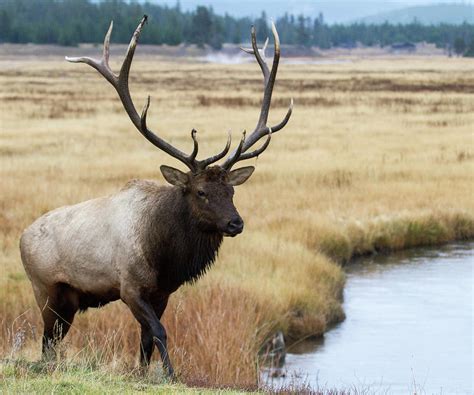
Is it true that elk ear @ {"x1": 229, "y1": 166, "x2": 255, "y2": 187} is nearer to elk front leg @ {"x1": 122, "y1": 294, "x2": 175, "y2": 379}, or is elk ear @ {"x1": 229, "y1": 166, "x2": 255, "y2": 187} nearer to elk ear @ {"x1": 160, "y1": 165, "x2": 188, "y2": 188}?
elk ear @ {"x1": 160, "y1": 165, "x2": 188, "y2": 188}

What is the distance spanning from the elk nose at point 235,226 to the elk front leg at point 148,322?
2.80 feet

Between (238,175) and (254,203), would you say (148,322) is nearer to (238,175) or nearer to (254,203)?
(238,175)

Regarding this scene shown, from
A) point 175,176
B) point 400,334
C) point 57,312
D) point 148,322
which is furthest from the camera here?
point 400,334

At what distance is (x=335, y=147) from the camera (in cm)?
2575

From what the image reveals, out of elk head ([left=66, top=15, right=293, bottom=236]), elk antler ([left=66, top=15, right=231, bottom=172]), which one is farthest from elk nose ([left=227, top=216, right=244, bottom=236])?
elk antler ([left=66, top=15, right=231, bottom=172])

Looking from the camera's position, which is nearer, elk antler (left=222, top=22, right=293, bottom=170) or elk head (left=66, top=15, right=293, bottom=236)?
elk head (left=66, top=15, right=293, bottom=236)

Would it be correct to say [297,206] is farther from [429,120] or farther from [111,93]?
[111,93]

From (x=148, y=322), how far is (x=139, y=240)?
2.10 ft

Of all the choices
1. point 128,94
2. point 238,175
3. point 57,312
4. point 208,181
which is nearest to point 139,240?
point 208,181

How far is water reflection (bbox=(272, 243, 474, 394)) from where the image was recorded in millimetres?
9914

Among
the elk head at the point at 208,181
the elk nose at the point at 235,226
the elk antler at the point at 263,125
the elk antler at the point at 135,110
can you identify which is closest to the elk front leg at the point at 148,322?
the elk head at the point at 208,181

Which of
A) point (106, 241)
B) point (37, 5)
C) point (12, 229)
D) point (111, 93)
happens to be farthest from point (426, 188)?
point (37, 5)

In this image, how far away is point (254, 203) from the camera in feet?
56.0

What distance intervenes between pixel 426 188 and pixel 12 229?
27.7 feet
